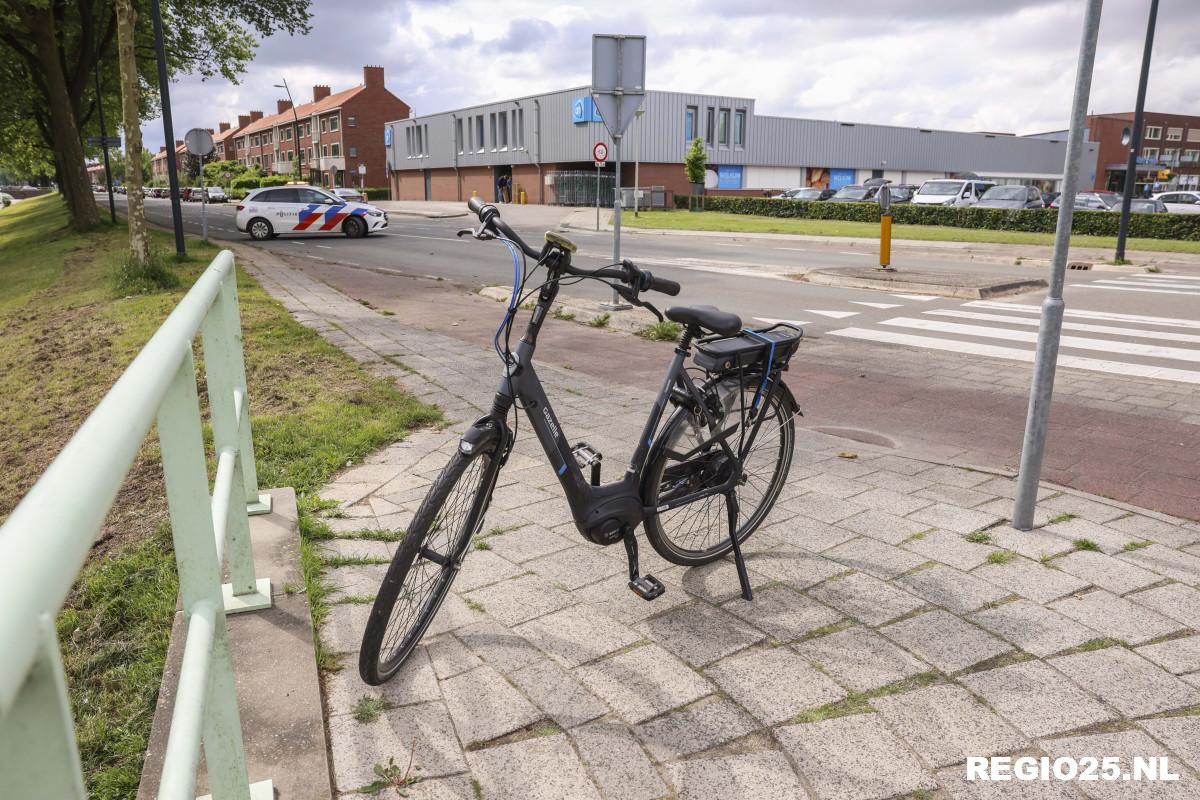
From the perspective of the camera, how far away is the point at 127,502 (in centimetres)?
461

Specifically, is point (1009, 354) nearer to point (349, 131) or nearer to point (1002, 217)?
point (1002, 217)

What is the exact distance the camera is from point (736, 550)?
11.7 feet

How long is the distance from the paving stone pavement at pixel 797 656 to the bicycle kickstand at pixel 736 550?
0.06 meters

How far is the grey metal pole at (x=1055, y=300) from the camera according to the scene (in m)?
3.68

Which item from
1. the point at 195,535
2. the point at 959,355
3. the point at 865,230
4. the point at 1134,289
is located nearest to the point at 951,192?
the point at 865,230

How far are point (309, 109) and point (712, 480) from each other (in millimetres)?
92361

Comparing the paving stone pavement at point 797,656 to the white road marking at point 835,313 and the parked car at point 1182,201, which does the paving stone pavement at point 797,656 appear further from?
the parked car at point 1182,201

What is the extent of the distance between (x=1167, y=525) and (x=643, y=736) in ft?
10.2

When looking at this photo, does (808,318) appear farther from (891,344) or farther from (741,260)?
(741,260)

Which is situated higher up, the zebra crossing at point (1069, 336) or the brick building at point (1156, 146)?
the brick building at point (1156, 146)

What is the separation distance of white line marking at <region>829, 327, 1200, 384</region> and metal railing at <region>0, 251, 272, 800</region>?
8.01 metres

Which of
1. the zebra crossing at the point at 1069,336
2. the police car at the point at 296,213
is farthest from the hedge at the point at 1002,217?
the police car at the point at 296,213

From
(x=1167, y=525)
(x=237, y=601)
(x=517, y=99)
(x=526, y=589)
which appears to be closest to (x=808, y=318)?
(x=1167, y=525)

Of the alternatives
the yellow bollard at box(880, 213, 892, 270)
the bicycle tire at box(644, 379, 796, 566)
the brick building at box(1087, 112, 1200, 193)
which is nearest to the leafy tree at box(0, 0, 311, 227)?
the yellow bollard at box(880, 213, 892, 270)
